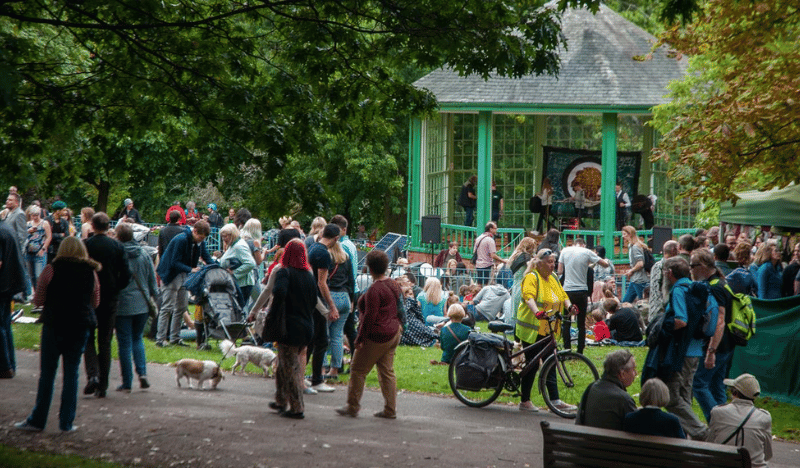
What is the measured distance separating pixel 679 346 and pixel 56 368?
547 centimetres

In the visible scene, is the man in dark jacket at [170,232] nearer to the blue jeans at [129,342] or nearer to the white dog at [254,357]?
the white dog at [254,357]

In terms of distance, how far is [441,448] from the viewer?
9320 millimetres

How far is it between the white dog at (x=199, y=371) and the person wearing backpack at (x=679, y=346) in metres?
4.81

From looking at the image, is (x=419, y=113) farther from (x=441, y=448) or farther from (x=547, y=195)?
(x=547, y=195)

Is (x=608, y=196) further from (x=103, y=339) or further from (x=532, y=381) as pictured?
(x=103, y=339)

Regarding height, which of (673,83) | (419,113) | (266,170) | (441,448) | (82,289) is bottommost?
(441,448)

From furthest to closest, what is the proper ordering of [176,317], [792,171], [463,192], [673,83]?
1. [463,192]
2. [673,83]
3. [176,317]
4. [792,171]

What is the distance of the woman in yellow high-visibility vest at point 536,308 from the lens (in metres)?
11.2

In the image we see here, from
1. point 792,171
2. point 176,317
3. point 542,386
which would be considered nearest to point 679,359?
point 542,386

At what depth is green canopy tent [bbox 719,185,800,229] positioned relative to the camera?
1434 centimetres

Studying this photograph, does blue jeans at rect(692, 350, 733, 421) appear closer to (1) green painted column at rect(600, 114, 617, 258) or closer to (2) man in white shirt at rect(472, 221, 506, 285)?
(2) man in white shirt at rect(472, 221, 506, 285)

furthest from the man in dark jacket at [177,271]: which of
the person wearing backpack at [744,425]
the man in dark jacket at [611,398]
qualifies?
the person wearing backpack at [744,425]

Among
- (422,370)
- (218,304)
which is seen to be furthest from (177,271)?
(422,370)

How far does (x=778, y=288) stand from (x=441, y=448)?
743cm
